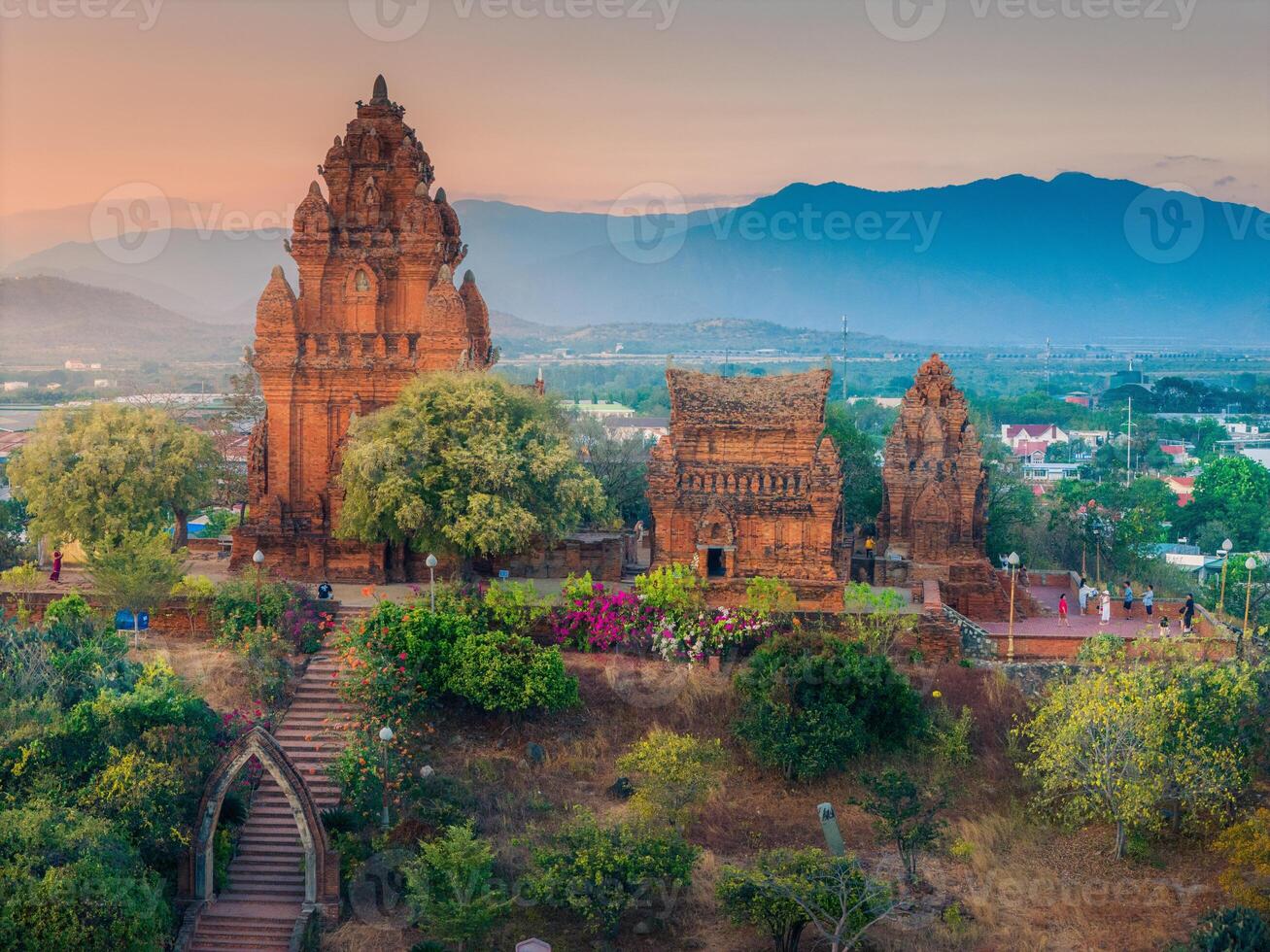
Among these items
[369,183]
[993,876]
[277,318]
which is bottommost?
[993,876]

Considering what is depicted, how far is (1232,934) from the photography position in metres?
27.2

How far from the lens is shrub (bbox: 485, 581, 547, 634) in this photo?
35.9m

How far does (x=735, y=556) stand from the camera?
3938 centimetres

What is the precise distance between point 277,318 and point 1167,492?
53301mm

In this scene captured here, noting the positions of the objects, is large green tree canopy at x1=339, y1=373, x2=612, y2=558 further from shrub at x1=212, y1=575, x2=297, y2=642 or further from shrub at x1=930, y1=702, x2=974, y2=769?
shrub at x1=930, y1=702, x2=974, y2=769

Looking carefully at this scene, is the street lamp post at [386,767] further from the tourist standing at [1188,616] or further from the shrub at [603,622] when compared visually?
the tourist standing at [1188,616]

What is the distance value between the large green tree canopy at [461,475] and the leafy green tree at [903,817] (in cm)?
1049

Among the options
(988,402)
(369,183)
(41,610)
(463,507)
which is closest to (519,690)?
(463,507)

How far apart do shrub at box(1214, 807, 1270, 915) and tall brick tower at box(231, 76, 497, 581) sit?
1999 centimetres

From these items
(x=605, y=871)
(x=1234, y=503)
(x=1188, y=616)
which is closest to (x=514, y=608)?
(x=605, y=871)

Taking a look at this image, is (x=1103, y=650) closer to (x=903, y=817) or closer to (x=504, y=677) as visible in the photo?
(x=903, y=817)

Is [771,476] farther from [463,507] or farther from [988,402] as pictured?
[988,402]

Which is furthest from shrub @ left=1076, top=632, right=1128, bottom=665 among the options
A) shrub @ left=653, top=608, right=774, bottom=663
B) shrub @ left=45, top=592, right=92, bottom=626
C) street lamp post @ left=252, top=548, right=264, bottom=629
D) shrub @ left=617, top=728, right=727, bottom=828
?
shrub @ left=45, top=592, right=92, bottom=626

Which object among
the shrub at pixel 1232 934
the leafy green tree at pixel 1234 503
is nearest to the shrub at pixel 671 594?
the shrub at pixel 1232 934
